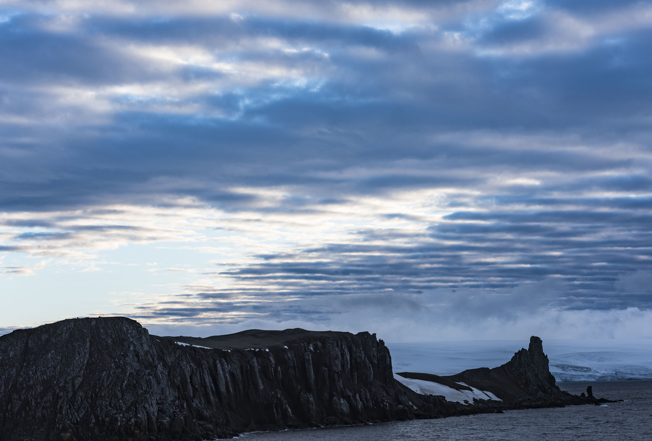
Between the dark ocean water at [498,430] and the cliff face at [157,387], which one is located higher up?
the cliff face at [157,387]

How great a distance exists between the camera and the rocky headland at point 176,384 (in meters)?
121

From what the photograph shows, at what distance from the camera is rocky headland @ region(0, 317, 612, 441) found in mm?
121000

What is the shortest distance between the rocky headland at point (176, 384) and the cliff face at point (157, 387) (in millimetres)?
202

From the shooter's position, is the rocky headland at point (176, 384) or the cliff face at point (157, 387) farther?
the rocky headland at point (176, 384)

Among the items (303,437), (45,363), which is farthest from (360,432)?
(45,363)

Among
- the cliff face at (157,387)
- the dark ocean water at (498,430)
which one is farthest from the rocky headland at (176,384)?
Result: the dark ocean water at (498,430)

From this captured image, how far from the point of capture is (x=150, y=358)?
135125 millimetres

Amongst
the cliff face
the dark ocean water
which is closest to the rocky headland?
the cliff face

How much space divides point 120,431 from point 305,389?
54485 mm

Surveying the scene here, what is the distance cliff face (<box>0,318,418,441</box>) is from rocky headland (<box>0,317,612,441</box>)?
0.20m

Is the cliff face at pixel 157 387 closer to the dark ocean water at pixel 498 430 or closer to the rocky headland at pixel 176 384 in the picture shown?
the rocky headland at pixel 176 384

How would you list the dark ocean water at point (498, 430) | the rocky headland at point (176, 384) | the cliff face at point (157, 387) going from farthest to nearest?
the dark ocean water at point (498, 430) → the rocky headland at point (176, 384) → the cliff face at point (157, 387)

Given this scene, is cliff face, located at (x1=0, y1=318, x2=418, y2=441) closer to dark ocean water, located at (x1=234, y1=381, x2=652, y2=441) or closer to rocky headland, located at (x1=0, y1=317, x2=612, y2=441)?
rocky headland, located at (x1=0, y1=317, x2=612, y2=441)

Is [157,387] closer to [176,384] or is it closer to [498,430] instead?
[176,384]
